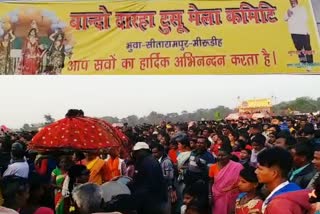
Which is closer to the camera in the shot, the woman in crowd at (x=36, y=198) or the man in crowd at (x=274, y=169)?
the man in crowd at (x=274, y=169)

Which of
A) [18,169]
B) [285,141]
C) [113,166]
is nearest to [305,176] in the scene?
[285,141]

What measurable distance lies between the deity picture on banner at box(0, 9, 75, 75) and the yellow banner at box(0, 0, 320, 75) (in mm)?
18

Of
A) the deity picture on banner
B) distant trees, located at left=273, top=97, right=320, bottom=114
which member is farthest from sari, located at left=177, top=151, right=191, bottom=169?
distant trees, located at left=273, top=97, right=320, bottom=114

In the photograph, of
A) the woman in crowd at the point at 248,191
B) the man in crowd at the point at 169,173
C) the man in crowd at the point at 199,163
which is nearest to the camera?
the woman in crowd at the point at 248,191

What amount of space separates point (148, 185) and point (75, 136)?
108 centimetres

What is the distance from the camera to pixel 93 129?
5.15m

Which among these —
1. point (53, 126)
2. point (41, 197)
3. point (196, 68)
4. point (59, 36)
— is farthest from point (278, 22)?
point (41, 197)

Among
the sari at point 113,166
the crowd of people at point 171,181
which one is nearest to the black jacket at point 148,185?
the crowd of people at point 171,181

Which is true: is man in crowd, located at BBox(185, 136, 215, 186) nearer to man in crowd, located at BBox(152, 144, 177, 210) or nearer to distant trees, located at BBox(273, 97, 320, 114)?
man in crowd, located at BBox(152, 144, 177, 210)

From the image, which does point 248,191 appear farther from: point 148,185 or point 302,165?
point 148,185

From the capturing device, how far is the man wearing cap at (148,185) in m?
5.53

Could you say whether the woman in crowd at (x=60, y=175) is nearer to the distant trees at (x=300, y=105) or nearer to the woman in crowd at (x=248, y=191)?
the woman in crowd at (x=248, y=191)

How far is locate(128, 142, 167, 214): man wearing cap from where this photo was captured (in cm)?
553

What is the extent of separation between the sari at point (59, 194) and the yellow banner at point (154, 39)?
285cm
